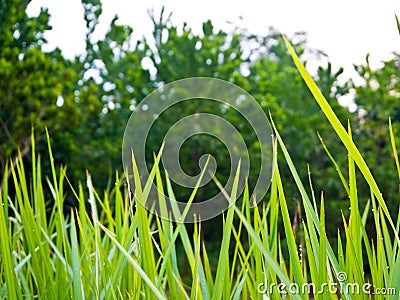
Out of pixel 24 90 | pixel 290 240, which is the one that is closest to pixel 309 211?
pixel 290 240

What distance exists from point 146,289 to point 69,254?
0.26m

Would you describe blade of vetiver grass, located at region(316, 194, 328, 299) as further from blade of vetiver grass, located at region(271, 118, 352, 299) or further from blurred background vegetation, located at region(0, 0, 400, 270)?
blurred background vegetation, located at region(0, 0, 400, 270)

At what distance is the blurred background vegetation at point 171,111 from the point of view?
4.28 meters

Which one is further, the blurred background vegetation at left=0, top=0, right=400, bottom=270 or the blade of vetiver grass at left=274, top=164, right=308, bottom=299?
the blurred background vegetation at left=0, top=0, right=400, bottom=270

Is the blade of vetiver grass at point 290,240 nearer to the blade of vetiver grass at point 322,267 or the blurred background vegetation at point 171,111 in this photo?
the blade of vetiver grass at point 322,267

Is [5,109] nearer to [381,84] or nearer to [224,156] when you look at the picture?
[224,156]

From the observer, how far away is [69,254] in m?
0.87

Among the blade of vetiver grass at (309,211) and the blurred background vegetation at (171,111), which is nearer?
the blade of vetiver grass at (309,211)

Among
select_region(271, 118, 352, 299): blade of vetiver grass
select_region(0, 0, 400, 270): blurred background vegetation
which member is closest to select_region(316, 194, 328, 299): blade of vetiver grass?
select_region(271, 118, 352, 299): blade of vetiver grass

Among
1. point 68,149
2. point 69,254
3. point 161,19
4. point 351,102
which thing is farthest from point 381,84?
point 69,254

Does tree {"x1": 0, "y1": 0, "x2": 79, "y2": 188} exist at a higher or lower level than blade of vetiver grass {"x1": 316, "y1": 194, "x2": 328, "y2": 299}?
Answer: higher

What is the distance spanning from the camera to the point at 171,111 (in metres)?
4.60

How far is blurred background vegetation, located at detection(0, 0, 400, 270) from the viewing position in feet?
14.0


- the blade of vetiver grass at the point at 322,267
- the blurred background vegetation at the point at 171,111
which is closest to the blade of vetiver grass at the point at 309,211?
the blade of vetiver grass at the point at 322,267
